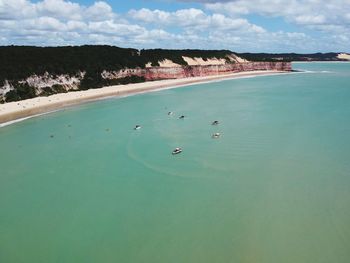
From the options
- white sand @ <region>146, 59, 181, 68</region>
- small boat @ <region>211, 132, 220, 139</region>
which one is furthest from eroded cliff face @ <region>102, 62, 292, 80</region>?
small boat @ <region>211, 132, 220, 139</region>

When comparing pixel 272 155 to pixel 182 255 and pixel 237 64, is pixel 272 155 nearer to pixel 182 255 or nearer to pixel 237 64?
pixel 182 255

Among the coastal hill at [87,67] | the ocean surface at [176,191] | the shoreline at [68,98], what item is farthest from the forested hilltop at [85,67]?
the ocean surface at [176,191]

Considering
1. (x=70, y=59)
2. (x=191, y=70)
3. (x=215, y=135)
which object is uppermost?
(x=70, y=59)

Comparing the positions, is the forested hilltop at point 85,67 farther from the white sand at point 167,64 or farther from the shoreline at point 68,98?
the shoreline at point 68,98

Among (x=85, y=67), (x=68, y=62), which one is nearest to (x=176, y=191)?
(x=68, y=62)

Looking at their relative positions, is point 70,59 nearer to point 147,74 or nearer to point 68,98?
point 68,98

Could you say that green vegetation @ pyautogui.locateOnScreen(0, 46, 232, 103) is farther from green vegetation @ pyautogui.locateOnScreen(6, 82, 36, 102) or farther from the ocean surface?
the ocean surface

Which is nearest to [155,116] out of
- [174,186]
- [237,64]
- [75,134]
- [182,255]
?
[75,134]
